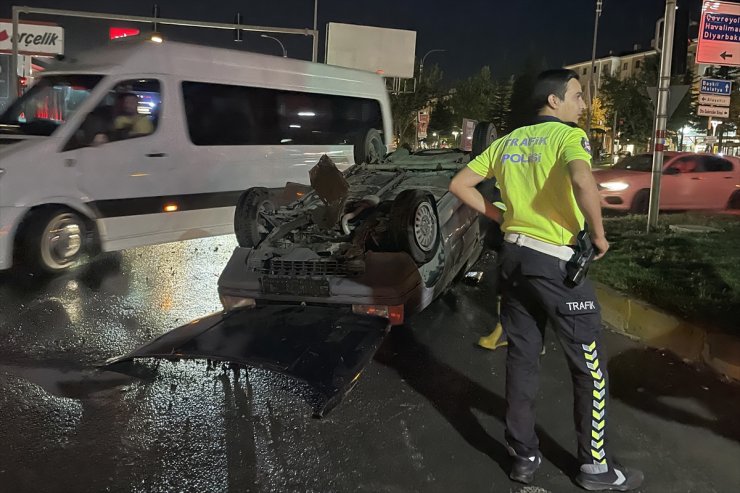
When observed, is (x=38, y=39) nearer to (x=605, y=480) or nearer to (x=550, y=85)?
(x=550, y=85)

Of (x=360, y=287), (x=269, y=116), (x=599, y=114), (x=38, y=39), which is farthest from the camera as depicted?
(x=599, y=114)

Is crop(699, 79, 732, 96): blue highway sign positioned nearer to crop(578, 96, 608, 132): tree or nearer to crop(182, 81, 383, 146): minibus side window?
crop(182, 81, 383, 146): minibus side window

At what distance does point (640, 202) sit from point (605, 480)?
11342mm

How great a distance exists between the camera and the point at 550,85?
3137 mm

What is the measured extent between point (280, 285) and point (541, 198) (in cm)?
262

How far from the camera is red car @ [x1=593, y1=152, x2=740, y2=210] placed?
1316 centimetres

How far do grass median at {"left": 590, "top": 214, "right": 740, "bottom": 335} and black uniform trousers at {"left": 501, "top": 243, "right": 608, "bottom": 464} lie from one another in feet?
9.04

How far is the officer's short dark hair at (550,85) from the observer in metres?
3.13

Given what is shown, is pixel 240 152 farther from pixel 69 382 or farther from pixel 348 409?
pixel 348 409

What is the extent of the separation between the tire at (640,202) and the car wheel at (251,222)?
9843mm

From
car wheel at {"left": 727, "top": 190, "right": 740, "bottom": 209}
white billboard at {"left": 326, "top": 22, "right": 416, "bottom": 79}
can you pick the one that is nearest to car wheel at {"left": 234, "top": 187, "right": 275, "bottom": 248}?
car wheel at {"left": 727, "top": 190, "right": 740, "bottom": 209}

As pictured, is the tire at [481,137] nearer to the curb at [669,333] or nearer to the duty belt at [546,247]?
the curb at [669,333]

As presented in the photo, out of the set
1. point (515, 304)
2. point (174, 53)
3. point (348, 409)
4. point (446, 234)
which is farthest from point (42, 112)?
point (515, 304)

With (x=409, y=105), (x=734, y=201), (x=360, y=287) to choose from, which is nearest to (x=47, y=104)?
(x=360, y=287)
